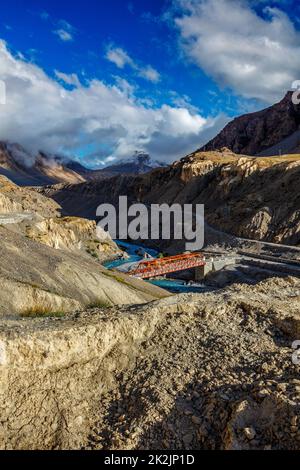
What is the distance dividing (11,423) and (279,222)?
2401 inches

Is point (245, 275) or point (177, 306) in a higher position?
point (177, 306)

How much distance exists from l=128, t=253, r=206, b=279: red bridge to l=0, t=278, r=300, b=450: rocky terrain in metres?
38.0

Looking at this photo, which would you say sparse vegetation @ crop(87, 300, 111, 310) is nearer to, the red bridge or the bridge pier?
the red bridge

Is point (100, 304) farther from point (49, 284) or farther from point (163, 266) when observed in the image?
point (163, 266)

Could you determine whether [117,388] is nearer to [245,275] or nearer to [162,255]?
[245,275]

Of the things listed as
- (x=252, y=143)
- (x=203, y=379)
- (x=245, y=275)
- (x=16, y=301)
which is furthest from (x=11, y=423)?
(x=252, y=143)

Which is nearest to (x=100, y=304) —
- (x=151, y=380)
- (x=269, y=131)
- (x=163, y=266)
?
(x=151, y=380)

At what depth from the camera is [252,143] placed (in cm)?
18175

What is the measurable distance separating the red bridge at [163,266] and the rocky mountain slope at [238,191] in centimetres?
1461

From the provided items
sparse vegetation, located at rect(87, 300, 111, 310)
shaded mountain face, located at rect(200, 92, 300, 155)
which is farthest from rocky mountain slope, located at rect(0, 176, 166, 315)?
shaded mountain face, located at rect(200, 92, 300, 155)

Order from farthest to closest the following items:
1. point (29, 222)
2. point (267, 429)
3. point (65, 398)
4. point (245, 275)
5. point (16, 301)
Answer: point (29, 222) → point (245, 275) → point (16, 301) → point (65, 398) → point (267, 429)

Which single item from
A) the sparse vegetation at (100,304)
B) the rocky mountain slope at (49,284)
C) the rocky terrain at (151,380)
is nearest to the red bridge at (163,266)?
the rocky mountain slope at (49,284)

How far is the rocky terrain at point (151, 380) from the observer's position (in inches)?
344

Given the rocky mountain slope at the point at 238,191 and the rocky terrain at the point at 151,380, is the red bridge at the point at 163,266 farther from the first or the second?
the rocky terrain at the point at 151,380
